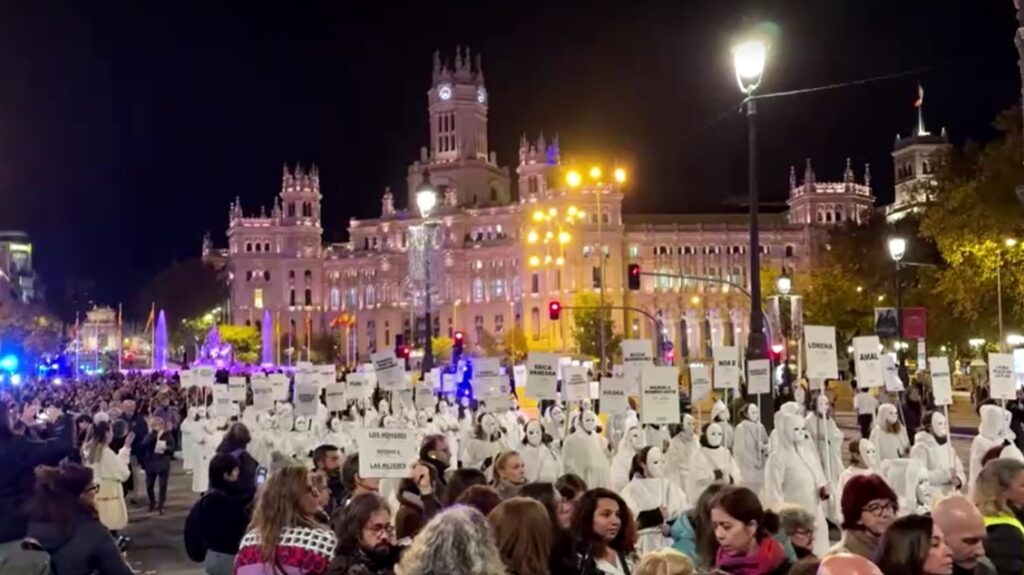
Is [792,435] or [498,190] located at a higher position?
[498,190]

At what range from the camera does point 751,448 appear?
46.4 feet

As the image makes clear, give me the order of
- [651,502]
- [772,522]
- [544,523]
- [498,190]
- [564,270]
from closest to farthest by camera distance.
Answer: [544,523], [772,522], [651,502], [564,270], [498,190]

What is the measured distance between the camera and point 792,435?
11352 millimetres

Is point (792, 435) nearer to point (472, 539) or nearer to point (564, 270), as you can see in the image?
point (472, 539)

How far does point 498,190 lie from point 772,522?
13061 centimetres

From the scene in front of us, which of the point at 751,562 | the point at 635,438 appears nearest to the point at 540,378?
the point at 635,438

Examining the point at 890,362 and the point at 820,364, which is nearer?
the point at 820,364

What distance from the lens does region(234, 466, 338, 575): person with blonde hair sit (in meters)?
5.06

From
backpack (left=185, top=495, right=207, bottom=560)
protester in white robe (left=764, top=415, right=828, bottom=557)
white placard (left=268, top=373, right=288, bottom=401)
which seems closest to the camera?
backpack (left=185, top=495, right=207, bottom=560)

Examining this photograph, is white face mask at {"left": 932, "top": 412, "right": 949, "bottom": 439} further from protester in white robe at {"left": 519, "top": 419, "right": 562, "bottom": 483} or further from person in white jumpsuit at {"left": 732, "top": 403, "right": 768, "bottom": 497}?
protester in white robe at {"left": 519, "top": 419, "right": 562, "bottom": 483}

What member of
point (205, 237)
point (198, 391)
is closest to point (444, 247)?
point (205, 237)

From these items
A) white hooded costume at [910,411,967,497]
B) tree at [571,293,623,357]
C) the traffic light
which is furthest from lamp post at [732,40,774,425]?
tree at [571,293,623,357]

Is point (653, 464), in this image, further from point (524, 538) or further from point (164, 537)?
point (164, 537)

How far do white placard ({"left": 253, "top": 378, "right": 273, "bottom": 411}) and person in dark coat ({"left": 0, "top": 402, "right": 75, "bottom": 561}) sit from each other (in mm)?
11856
